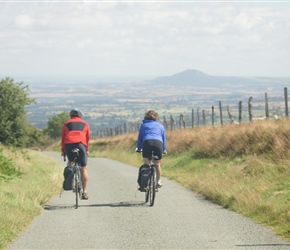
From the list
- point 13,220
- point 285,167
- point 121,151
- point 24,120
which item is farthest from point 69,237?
point 121,151

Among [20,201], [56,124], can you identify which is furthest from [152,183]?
[56,124]

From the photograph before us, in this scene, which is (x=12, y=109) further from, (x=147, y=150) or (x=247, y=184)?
(x=247, y=184)

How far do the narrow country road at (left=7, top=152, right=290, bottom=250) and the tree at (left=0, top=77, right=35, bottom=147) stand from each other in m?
18.4

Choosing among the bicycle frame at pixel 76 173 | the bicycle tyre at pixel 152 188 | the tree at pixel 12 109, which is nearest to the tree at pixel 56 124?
the tree at pixel 12 109

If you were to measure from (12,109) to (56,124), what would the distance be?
7889 centimetres

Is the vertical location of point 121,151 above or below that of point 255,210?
below

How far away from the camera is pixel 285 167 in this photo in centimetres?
1443

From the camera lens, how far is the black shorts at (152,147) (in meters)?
13.7

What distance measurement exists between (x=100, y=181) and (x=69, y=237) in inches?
422

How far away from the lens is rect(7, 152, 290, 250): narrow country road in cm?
902

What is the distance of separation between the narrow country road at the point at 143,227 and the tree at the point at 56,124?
3791 inches

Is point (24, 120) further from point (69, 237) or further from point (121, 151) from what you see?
point (69, 237)

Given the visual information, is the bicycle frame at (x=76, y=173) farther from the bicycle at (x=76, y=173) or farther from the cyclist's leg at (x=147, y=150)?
the cyclist's leg at (x=147, y=150)

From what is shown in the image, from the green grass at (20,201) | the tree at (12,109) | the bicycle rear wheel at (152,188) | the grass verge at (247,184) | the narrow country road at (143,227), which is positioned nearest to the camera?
the narrow country road at (143,227)
